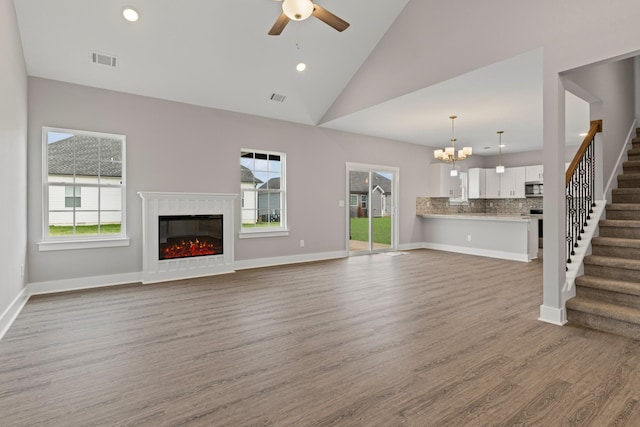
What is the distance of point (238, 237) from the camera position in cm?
615

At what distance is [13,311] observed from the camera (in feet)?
11.5

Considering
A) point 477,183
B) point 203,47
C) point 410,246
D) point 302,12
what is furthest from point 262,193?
point 477,183

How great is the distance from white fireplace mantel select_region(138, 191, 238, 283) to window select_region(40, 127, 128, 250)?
1.19ft

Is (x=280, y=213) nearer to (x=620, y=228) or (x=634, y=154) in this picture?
(x=620, y=228)

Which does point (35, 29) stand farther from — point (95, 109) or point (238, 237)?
point (238, 237)

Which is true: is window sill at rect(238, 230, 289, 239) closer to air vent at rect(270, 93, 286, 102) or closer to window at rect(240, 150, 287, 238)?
window at rect(240, 150, 287, 238)

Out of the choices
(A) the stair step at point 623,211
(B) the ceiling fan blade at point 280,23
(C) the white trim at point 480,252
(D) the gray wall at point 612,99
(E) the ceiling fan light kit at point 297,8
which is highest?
(B) the ceiling fan blade at point 280,23

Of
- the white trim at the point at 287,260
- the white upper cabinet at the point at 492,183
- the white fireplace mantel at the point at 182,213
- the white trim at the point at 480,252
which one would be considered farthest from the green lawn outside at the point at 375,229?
the white upper cabinet at the point at 492,183

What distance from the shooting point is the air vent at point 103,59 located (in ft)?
14.4

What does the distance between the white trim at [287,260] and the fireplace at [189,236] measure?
0.55m

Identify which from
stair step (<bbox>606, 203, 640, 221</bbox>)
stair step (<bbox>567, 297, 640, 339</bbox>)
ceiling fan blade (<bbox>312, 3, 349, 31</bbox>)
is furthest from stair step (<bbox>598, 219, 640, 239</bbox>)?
ceiling fan blade (<bbox>312, 3, 349, 31</bbox>)

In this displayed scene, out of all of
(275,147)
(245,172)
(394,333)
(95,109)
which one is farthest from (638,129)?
(95,109)

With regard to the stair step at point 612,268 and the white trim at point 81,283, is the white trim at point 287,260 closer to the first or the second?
the white trim at point 81,283

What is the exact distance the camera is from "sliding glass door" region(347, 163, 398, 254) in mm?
7855
